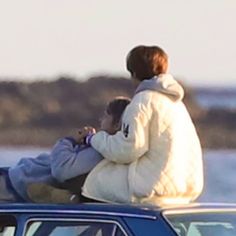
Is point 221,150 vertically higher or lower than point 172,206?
lower

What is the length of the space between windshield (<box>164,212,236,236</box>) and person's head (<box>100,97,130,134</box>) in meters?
1.04

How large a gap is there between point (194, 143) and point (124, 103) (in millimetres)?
497

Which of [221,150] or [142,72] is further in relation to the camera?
[221,150]

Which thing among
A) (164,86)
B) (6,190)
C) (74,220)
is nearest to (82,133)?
(6,190)

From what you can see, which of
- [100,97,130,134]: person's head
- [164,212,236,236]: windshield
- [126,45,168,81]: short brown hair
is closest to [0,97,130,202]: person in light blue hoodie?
[100,97,130,134]: person's head

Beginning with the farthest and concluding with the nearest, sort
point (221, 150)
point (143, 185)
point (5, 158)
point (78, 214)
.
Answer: point (221, 150) < point (5, 158) < point (143, 185) < point (78, 214)

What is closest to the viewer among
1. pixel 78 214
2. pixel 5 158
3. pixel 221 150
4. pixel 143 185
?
pixel 78 214

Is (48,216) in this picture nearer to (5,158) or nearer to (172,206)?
(172,206)

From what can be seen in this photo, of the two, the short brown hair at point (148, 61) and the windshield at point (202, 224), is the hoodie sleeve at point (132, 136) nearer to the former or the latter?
the short brown hair at point (148, 61)

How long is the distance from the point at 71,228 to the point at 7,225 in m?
0.40

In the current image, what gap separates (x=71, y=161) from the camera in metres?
9.38

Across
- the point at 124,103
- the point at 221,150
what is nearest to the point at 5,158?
the point at 221,150

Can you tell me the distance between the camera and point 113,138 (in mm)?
9070

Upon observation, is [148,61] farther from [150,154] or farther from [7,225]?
[7,225]
